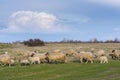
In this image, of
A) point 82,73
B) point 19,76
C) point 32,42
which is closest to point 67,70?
point 82,73

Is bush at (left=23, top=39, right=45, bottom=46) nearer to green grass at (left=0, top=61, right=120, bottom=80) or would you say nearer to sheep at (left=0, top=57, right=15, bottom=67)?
sheep at (left=0, top=57, right=15, bottom=67)

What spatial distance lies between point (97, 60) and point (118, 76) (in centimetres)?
1337

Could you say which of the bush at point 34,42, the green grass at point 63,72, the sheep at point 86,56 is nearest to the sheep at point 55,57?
the green grass at point 63,72

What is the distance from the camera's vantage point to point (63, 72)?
39.5m

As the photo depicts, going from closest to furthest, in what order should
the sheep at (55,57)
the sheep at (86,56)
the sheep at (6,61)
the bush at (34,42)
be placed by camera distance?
the sheep at (6,61) < the sheep at (55,57) < the sheep at (86,56) < the bush at (34,42)

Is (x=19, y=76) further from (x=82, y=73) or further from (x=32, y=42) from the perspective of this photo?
(x=32, y=42)

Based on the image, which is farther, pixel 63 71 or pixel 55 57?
pixel 55 57

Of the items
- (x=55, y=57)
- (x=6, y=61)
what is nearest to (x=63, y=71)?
(x=55, y=57)

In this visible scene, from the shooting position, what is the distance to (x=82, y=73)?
38.5 meters

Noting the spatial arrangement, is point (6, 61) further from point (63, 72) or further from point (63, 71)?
point (63, 72)

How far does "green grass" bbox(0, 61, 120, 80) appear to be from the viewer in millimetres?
36219

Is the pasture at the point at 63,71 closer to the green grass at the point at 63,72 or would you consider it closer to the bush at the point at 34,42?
the green grass at the point at 63,72

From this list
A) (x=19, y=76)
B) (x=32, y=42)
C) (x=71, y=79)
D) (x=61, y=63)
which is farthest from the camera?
(x=32, y=42)

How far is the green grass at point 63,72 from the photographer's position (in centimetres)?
3622
